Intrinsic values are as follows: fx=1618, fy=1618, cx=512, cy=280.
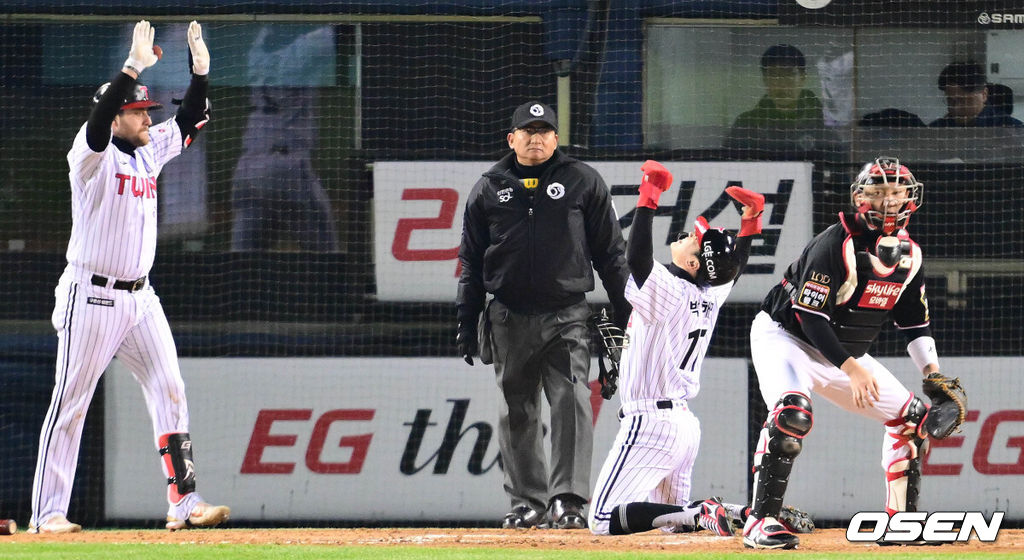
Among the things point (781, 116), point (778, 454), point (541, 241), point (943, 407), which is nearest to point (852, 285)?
point (943, 407)

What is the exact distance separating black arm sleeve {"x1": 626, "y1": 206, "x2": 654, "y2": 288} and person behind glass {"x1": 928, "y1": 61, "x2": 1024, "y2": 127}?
369 cm

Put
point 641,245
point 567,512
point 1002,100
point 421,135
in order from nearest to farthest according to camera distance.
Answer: point 641,245 → point 567,512 → point 1002,100 → point 421,135

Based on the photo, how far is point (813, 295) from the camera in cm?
666

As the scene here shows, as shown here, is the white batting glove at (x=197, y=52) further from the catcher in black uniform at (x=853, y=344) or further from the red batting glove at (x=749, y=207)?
the catcher in black uniform at (x=853, y=344)

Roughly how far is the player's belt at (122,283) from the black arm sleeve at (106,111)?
62cm

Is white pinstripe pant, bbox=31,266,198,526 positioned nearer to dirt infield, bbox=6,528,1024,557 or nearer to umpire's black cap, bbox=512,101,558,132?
dirt infield, bbox=6,528,1024,557

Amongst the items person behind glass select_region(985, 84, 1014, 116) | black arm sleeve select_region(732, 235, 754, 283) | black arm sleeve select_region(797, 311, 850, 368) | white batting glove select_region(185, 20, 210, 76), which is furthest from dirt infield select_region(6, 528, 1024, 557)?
person behind glass select_region(985, 84, 1014, 116)

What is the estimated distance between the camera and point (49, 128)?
9.61 m

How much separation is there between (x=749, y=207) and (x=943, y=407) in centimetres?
118

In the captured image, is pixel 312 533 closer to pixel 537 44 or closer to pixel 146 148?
pixel 146 148

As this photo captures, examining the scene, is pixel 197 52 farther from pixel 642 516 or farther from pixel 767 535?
pixel 767 535

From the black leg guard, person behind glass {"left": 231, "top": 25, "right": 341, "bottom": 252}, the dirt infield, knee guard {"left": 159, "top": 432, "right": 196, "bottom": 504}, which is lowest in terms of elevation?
the dirt infield

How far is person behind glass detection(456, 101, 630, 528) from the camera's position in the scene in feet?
24.5

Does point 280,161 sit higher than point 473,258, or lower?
higher
